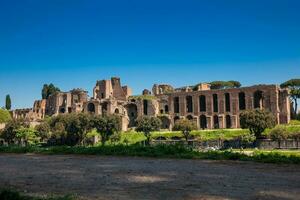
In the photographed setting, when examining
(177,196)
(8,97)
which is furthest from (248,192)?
(8,97)

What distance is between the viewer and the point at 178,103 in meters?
81.9

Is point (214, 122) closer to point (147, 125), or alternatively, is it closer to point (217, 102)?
point (217, 102)

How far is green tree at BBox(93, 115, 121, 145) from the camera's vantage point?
57188 mm

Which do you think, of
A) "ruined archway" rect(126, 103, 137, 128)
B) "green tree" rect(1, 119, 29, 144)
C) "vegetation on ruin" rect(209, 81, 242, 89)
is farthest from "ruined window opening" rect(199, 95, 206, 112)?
"green tree" rect(1, 119, 29, 144)

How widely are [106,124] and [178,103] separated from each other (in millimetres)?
27666

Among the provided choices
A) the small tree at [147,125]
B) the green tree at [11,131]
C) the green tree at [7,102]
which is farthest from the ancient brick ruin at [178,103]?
the green tree at [7,102]

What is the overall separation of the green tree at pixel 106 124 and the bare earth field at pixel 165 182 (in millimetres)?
42063

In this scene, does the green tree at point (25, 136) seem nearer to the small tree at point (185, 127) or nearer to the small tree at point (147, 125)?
the small tree at point (147, 125)

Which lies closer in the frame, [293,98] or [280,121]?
[280,121]

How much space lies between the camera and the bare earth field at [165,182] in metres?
9.27

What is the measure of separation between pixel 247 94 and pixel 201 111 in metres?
10.2

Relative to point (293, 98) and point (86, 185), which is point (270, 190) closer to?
point (86, 185)

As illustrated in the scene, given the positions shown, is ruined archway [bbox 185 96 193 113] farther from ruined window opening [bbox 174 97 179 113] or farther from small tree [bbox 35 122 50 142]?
small tree [bbox 35 122 50 142]

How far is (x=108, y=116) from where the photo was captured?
5847 centimetres
